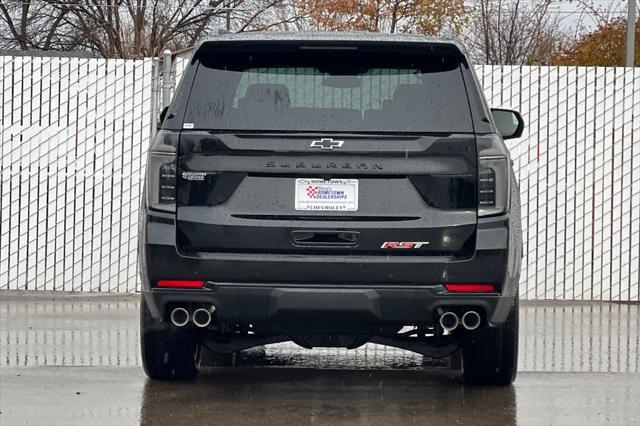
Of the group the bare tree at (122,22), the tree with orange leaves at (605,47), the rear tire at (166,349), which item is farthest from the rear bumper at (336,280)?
the bare tree at (122,22)

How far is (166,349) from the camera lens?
25.5 ft

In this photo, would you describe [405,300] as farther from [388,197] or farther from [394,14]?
[394,14]

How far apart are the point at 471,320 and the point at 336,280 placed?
726mm

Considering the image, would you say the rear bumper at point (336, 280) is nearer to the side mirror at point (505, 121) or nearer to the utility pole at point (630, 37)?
the side mirror at point (505, 121)

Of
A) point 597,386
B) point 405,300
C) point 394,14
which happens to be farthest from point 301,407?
point 394,14

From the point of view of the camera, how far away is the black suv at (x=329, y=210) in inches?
269

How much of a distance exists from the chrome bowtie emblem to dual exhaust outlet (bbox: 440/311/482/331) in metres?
0.99

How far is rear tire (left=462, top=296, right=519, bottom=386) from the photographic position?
7641 mm

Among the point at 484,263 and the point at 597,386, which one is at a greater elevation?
the point at 484,263

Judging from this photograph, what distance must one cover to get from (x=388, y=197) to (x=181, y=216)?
1.02 meters

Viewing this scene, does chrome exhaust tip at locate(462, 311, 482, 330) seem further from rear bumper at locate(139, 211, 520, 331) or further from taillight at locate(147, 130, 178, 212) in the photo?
taillight at locate(147, 130, 178, 212)

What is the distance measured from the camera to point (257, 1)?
49.2m

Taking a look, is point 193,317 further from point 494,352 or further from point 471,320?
point 494,352

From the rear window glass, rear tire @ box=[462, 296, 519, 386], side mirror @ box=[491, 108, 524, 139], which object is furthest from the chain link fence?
the rear window glass
